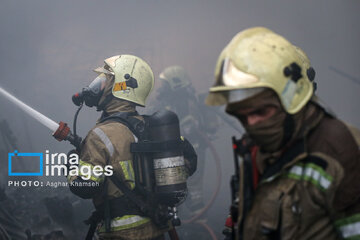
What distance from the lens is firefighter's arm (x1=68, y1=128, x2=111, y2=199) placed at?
2695mm

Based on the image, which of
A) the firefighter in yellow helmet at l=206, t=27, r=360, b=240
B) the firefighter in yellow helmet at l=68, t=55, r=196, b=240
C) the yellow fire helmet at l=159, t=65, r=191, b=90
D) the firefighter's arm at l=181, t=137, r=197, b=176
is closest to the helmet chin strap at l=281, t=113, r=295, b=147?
the firefighter in yellow helmet at l=206, t=27, r=360, b=240

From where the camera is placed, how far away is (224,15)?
43.1ft

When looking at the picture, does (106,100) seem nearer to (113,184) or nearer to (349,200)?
(113,184)

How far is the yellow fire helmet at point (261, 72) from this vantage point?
4.52ft

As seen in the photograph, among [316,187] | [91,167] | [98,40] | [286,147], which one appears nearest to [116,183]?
[91,167]

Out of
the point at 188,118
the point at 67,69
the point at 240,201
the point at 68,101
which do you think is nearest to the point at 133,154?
the point at 240,201

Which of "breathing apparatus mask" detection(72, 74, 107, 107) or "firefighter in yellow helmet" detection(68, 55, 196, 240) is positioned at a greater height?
"breathing apparatus mask" detection(72, 74, 107, 107)

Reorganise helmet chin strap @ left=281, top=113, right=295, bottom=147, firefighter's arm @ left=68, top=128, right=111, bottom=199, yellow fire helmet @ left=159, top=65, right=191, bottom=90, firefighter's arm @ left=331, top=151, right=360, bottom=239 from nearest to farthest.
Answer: firefighter's arm @ left=331, top=151, right=360, bottom=239 < helmet chin strap @ left=281, top=113, right=295, bottom=147 < firefighter's arm @ left=68, top=128, right=111, bottom=199 < yellow fire helmet @ left=159, top=65, right=191, bottom=90

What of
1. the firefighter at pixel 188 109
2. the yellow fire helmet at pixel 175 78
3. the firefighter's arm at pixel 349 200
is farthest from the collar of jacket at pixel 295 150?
the yellow fire helmet at pixel 175 78

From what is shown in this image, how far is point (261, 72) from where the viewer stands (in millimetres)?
1380

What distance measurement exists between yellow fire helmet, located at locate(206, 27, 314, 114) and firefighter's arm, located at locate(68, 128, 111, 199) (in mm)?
1534

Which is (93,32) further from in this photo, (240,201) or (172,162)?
(240,201)

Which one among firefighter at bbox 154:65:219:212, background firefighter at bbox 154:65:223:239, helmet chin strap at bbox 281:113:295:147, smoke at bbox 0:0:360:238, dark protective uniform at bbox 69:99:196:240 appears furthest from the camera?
smoke at bbox 0:0:360:238

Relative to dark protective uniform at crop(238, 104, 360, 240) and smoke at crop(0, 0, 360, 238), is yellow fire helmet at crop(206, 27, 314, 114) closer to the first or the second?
dark protective uniform at crop(238, 104, 360, 240)
